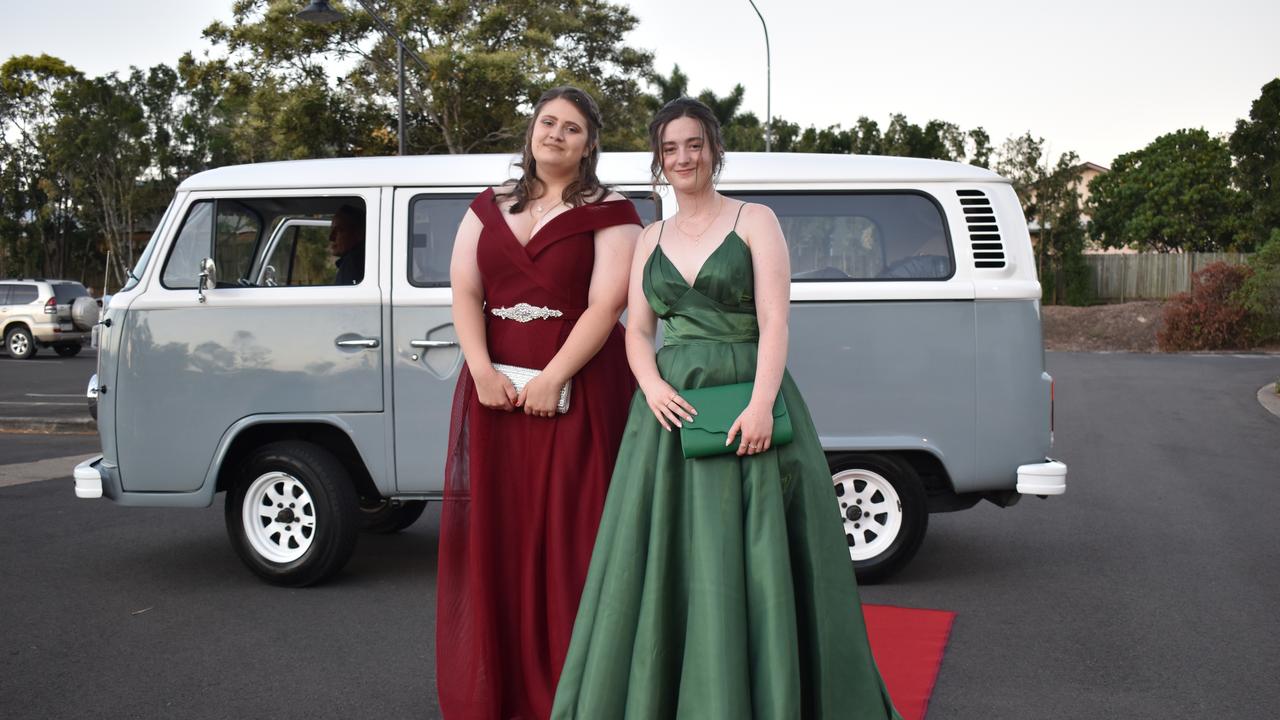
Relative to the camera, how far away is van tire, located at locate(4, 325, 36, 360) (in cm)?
2511

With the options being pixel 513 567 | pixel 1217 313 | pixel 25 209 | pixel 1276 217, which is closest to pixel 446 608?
pixel 513 567

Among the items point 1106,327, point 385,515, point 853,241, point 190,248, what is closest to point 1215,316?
point 1106,327

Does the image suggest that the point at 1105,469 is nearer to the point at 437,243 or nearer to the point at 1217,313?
the point at 437,243

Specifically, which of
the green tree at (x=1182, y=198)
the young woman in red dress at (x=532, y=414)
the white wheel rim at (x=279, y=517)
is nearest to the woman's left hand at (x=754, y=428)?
the young woman in red dress at (x=532, y=414)

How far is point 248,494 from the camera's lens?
595 centimetres

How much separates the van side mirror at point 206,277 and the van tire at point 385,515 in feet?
6.35

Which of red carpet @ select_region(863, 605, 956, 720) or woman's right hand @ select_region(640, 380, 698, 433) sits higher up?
woman's right hand @ select_region(640, 380, 698, 433)

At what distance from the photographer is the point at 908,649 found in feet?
15.9

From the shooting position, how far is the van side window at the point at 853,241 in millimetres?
5848

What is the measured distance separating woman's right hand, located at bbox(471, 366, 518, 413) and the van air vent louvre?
10.3ft

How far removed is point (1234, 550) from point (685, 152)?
5.25 m

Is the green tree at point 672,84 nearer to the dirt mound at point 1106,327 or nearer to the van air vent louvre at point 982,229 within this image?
the dirt mound at point 1106,327

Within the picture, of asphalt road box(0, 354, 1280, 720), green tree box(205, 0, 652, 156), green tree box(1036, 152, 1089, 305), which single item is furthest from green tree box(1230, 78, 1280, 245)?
asphalt road box(0, 354, 1280, 720)

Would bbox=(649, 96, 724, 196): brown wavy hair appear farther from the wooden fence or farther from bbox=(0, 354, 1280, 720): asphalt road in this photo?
the wooden fence
